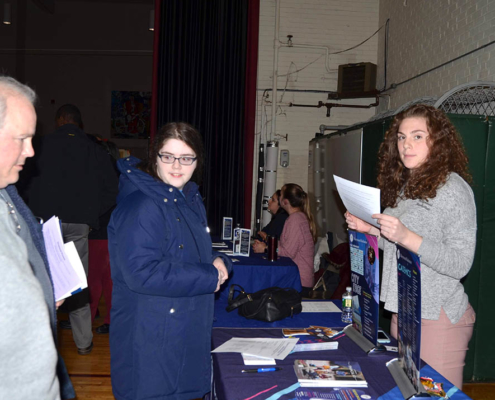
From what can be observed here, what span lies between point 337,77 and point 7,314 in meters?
6.94

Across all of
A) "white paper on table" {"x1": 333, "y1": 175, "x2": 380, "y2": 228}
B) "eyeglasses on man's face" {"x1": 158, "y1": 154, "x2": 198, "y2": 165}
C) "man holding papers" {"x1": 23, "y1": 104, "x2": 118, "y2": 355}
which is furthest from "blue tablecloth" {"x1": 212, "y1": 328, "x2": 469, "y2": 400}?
"man holding papers" {"x1": 23, "y1": 104, "x2": 118, "y2": 355}

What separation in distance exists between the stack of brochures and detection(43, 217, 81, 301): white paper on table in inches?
27.1

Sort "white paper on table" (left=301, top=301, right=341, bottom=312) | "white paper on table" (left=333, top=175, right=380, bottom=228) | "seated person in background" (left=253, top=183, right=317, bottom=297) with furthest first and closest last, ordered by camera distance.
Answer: "seated person in background" (left=253, top=183, right=317, bottom=297)
"white paper on table" (left=301, top=301, right=341, bottom=312)
"white paper on table" (left=333, top=175, right=380, bottom=228)

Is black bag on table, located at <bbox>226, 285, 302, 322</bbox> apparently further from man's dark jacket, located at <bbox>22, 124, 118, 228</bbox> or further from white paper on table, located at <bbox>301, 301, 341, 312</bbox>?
man's dark jacket, located at <bbox>22, 124, 118, 228</bbox>

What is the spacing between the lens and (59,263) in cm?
125

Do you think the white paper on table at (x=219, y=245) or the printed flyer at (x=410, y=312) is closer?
the printed flyer at (x=410, y=312)

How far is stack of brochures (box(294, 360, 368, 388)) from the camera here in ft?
4.27

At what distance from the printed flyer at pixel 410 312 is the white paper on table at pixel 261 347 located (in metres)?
0.40

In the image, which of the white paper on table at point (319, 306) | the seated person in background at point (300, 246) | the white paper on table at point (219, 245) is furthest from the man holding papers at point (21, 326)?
the white paper on table at point (219, 245)

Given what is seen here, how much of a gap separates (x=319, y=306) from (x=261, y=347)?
724 mm

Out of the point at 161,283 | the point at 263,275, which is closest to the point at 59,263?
the point at 161,283

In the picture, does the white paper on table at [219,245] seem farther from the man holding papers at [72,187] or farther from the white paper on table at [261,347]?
the white paper on table at [261,347]

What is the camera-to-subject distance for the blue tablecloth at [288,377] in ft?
4.13

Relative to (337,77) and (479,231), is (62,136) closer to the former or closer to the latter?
(479,231)
